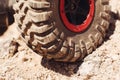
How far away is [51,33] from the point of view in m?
4.65

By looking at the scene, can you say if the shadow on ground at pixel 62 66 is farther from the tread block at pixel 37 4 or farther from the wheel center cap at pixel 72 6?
the tread block at pixel 37 4

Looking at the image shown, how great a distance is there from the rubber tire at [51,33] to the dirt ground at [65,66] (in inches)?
4.6

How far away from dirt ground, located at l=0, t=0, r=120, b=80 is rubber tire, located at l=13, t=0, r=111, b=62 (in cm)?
12

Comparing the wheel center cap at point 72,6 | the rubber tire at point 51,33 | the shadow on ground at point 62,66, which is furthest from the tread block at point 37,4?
the shadow on ground at point 62,66

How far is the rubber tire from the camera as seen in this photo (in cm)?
458

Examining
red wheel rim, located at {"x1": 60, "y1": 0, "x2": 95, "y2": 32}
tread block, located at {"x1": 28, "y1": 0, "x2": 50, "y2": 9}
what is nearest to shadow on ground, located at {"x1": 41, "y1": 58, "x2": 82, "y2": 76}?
red wheel rim, located at {"x1": 60, "y1": 0, "x2": 95, "y2": 32}

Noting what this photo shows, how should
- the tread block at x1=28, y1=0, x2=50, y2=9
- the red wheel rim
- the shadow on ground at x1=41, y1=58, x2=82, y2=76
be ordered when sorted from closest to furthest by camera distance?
the tread block at x1=28, y1=0, x2=50, y2=9, the red wheel rim, the shadow on ground at x1=41, y1=58, x2=82, y2=76

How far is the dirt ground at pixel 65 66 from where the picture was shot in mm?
4887

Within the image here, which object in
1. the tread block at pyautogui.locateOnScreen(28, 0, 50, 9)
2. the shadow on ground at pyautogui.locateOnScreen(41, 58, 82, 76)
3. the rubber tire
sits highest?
the tread block at pyautogui.locateOnScreen(28, 0, 50, 9)

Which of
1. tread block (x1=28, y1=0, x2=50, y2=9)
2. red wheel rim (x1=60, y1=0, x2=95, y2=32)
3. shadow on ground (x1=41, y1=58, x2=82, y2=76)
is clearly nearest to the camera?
tread block (x1=28, y1=0, x2=50, y2=9)

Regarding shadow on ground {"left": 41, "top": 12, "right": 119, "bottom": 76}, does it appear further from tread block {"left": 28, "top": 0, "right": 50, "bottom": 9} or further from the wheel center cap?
tread block {"left": 28, "top": 0, "right": 50, "bottom": 9}

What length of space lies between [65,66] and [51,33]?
1.86 feet

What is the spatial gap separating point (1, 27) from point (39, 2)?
3.89 feet

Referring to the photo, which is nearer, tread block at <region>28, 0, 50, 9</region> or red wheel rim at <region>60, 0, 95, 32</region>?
tread block at <region>28, 0, 50, 9</region>
